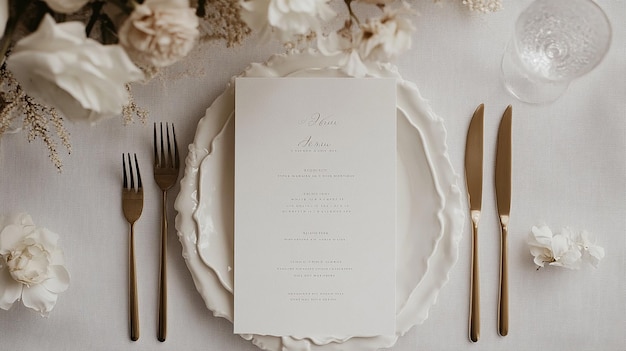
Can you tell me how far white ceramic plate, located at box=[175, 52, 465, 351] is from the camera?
1.05 metres

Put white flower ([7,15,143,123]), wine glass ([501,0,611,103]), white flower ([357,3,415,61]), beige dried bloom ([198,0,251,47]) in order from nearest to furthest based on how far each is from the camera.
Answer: white flower ([7,15,143,123])
white flower ([357,3,415,61])
beige dried bloom ([198,0,251,47])
wine glass ([501,0,611,103])

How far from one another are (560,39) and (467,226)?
0.35 metres

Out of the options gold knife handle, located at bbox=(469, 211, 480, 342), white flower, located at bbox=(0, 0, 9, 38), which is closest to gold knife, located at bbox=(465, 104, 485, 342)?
gold knife handle, located at bbox=(469, 211, 480, 342)

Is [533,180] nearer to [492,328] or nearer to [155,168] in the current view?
[492,328]

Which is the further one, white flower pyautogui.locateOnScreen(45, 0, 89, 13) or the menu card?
the menu card

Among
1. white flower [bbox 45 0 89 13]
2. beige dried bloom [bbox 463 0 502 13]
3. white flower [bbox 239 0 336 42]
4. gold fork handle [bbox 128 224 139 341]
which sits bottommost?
gold fork handle [bbox 128 224 139 341]

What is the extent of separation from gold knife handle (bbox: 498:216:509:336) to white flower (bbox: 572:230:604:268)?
0.42ft

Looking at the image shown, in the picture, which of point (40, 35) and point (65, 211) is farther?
point (65, 211)

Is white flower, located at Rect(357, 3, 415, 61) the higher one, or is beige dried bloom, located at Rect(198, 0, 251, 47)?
beige dried bloom, located at Rect(198, 0, 251, 47)

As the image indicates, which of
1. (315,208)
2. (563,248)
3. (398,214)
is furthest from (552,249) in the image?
(315,208)

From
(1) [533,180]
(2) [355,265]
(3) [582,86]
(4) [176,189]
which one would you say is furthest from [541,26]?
(4) [176,189]

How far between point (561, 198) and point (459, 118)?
236mm

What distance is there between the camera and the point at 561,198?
3.63ft

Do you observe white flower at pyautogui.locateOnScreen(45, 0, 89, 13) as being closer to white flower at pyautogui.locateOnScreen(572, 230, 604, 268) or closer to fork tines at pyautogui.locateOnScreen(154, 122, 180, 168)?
fork tines at pyautogui.locateOnScreen(154, 122, 180, 168)
